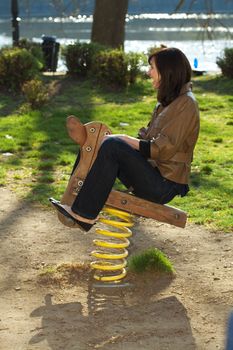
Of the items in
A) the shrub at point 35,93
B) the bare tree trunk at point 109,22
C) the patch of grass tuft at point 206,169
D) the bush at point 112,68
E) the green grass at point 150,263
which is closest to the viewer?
the green grass at point 150,263

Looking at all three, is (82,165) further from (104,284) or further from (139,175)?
(104,284)

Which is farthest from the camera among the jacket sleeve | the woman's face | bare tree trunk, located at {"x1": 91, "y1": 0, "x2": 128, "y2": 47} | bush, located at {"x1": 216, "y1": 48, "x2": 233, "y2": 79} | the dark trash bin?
the dark trash bin

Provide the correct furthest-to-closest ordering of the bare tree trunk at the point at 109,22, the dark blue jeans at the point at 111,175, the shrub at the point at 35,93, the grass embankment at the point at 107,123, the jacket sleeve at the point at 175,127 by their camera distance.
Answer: the bare tree trunk at the point at 109,22 < the shrub at the point at 35,93 < the grass embankment at the point at 107,123 < the jacket sleeve at the point at 175,127 < the dark blue jeans at the point at 111,175

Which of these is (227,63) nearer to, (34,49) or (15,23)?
(34,49)

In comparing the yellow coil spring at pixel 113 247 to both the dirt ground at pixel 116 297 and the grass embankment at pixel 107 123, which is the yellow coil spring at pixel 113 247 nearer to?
the dirt ground at pixel 116 297

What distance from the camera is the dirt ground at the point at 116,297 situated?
4488 millimetres

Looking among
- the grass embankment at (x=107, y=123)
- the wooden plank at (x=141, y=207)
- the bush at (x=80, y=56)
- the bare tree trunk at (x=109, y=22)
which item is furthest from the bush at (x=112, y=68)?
the wooden plank at (x=141, y=207)

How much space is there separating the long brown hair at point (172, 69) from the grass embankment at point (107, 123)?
1.68 m

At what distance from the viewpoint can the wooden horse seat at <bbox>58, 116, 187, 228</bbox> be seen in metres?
5.13

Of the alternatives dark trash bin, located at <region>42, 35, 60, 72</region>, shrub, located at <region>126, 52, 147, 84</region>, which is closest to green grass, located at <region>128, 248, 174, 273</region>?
shrub, located at <region>126, 52, 147, 84</region>

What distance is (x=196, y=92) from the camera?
14.1 metres

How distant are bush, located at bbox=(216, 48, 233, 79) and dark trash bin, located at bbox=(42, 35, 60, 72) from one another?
3759 millimetres

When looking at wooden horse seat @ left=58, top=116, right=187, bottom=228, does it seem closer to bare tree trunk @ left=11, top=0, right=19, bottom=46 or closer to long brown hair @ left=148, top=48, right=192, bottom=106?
long brown hair @ left=148, top=48, right=192, bottom=106

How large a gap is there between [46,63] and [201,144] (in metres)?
7.84
